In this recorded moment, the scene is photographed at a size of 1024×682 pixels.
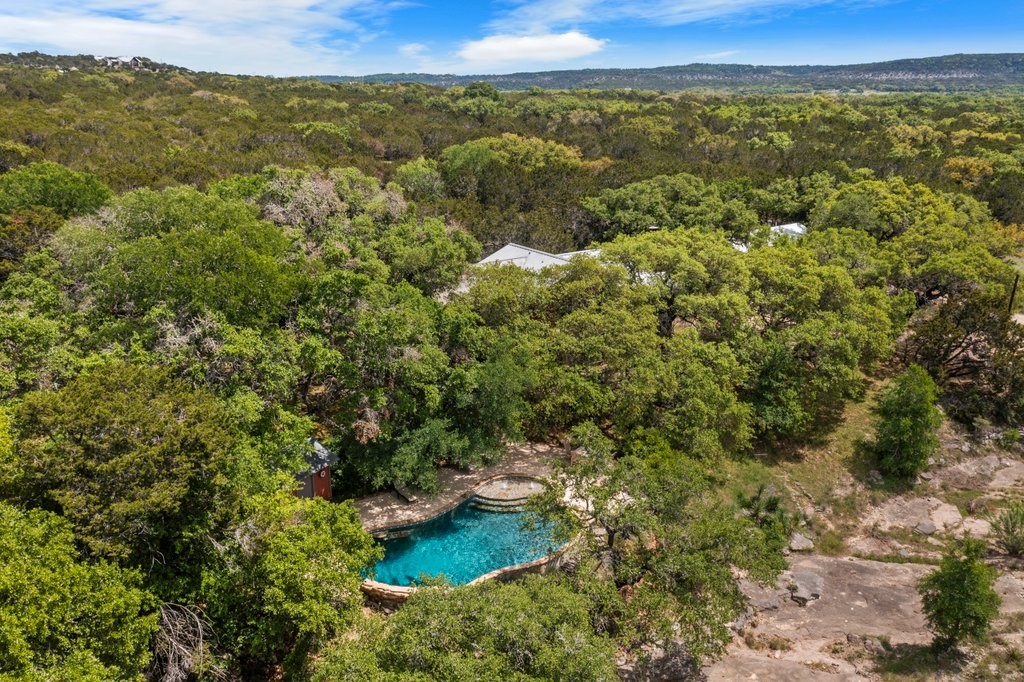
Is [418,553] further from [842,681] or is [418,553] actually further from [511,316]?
[842,681]

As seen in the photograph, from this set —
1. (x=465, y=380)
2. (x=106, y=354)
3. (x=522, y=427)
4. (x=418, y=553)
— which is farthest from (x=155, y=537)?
(x=522, y=427)

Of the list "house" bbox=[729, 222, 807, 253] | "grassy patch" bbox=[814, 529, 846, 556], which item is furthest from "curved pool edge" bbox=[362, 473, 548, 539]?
"house" bbox=[729, 222, 807, 253]

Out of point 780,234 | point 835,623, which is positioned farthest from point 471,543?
point 780,234

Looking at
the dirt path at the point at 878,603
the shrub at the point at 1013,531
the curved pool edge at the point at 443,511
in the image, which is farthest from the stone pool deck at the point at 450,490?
the shrub at the point at 1013,531

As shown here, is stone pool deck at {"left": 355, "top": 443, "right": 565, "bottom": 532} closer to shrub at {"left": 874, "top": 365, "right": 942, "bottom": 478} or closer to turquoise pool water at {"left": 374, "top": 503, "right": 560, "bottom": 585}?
turquoise pool water at {"left": 374, "top": 503, "right": 560, "bottom": 585}

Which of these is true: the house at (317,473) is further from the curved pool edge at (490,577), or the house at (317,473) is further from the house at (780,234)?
the house at (780,234)

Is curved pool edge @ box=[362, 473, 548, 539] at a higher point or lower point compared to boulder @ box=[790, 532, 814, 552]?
higher
